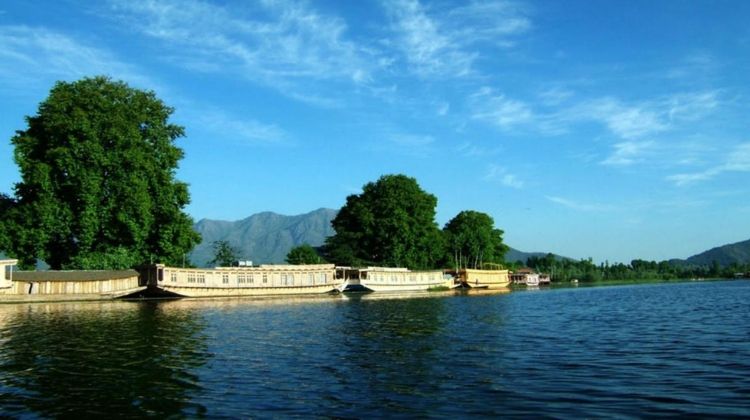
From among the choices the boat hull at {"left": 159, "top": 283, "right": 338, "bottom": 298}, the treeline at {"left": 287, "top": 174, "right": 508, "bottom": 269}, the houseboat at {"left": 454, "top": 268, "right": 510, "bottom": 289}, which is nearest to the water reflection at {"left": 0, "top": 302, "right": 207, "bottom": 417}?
the boat hull at {"left": 159, "top": 283, "right": 338, "bottom": 298}

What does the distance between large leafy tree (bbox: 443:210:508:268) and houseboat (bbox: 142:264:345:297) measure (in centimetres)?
5350

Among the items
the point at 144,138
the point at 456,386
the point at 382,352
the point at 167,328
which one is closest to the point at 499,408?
the point at 456,386

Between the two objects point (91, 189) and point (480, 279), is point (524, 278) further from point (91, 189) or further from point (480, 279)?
point (91, 189)

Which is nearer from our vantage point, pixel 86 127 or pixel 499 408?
pixel 499 408

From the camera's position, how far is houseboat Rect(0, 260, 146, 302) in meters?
62.8

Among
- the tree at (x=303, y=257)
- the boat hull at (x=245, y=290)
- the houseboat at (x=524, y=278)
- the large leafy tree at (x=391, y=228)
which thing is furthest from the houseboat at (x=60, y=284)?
the houseboat at (x=524, y=278)

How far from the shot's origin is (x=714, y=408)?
1619 centimetres

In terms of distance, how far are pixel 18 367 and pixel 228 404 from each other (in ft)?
36.4

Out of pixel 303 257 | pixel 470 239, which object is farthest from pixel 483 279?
pixel 303 257

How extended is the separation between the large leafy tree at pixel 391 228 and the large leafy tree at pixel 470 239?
2008 centimetres

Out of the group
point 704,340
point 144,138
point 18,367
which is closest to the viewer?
point 18,367

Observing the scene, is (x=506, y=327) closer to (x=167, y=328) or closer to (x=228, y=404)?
(x=167, y=328)

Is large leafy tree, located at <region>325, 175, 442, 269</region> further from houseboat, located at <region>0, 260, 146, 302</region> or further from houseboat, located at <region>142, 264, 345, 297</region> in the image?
houseboat, located at <region>0, 260, 146, 302</region>

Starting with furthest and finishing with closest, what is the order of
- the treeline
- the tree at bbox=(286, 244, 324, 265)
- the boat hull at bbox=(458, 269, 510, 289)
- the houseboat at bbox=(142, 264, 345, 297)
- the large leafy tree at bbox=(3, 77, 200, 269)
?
the boat hull at bbox=(458, 269, 510, 289)
the treeline
the tree at bbox=(286, 244, 324, 265)
the houseboat at bbox=(142, 264, 345, 297)
the large leafy tree at bbox=(3, 77, 200, 269)
